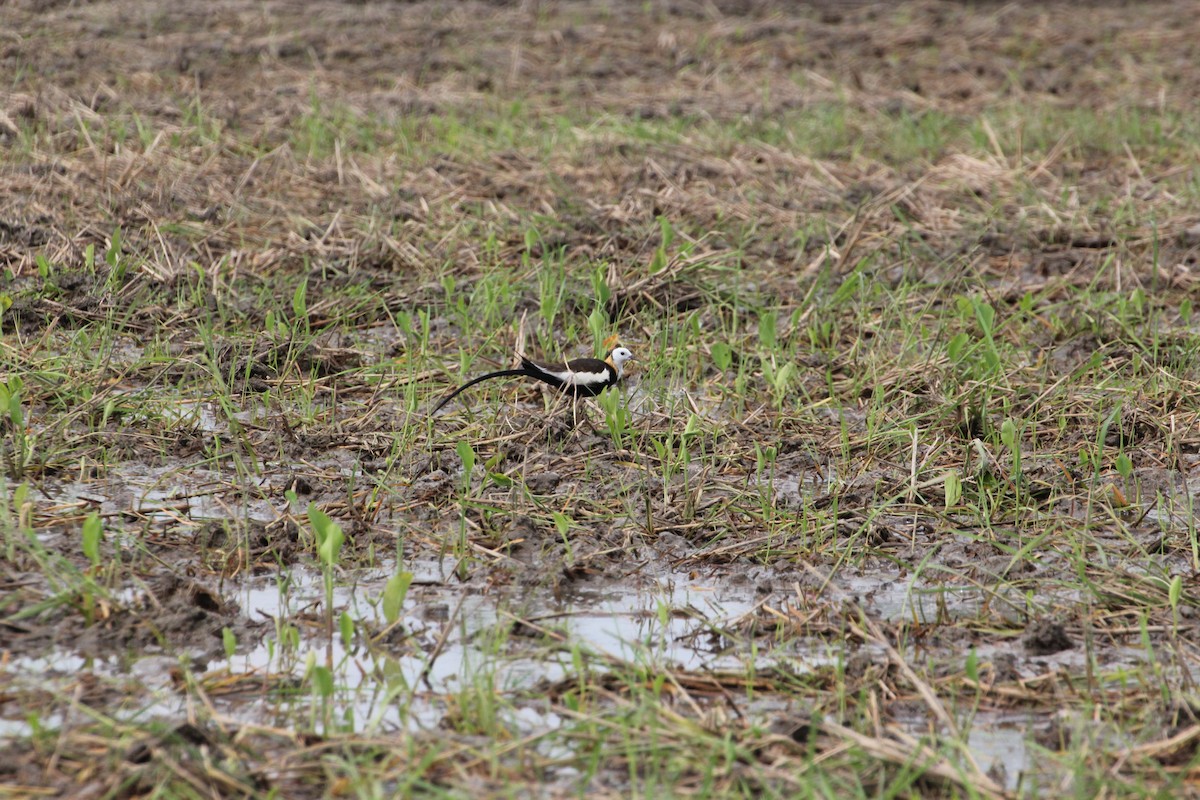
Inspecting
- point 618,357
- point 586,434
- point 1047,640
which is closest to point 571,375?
point 586,434

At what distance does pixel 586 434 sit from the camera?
5.47 metres

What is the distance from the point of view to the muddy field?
11.1ft

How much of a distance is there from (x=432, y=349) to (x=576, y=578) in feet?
7.39

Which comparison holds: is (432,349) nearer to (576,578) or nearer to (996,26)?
(576,578)

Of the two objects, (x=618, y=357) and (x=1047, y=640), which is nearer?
(x=1047, y=640)

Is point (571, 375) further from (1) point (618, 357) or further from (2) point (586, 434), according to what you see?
(1) point (618, 357)

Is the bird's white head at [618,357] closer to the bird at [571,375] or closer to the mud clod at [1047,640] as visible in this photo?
the bird at [571,375]

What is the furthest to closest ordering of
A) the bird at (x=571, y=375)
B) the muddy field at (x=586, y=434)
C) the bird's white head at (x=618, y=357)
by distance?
the bird's white head at (x=618, y=357) → the bird at (x=571, y=375) → the muddy field at (x=586, y=434)

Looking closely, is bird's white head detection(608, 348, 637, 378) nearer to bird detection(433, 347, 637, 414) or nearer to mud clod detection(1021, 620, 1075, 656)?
bird detection(433, 347, 637, 414)

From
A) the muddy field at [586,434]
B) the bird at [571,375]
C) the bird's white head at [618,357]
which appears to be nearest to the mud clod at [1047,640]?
the muddy field at [586,434]

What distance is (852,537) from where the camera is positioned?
175 inches

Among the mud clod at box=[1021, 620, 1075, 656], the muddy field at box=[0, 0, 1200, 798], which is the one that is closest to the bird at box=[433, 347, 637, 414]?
the muddy field at box=[0, 0, 1200, 798]

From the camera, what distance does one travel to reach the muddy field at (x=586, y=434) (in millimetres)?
Answer: 3383

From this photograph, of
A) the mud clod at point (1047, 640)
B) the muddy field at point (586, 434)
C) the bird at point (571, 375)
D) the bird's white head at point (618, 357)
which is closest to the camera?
the muddy field at point (586, 434)
